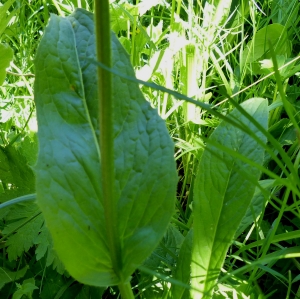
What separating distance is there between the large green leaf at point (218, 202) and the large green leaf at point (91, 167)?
0.46 feet

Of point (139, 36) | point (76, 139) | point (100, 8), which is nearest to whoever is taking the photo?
point (100, 8)

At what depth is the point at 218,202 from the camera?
75cm

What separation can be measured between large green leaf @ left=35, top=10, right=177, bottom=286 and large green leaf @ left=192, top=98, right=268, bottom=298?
0.46 ft

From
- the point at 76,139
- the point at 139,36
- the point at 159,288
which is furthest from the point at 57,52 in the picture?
the point at 139,36

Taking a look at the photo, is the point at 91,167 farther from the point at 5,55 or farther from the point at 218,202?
the point at 5,55

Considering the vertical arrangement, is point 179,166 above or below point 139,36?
below

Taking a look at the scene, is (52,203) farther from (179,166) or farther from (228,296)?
(179,166)

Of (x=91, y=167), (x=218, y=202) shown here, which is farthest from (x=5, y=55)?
(x=218, y=202)

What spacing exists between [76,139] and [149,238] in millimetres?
191

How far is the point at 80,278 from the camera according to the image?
602 millimetres

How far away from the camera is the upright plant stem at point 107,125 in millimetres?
423

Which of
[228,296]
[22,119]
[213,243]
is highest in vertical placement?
[22,119]

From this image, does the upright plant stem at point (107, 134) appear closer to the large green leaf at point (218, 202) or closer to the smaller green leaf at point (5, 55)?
the large green leaf at point (218, 202)

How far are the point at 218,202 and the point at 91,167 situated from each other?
0.84ft
